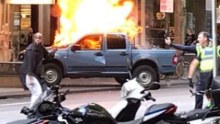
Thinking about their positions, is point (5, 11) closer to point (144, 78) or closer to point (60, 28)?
point (60, 28)

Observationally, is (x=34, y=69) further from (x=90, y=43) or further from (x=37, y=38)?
(x=90, y=43)

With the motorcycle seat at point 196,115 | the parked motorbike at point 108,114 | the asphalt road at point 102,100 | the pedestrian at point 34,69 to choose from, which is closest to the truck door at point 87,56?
the asphalt road at point 102,100

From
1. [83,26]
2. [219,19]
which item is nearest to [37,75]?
[219,19]

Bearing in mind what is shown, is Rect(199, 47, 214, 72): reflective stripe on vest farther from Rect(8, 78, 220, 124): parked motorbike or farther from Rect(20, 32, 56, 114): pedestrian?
Rect(8, 78, 220, 124): parked motorbike

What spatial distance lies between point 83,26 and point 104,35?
3.15 m

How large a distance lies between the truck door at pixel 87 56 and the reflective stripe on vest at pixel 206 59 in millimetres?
8453

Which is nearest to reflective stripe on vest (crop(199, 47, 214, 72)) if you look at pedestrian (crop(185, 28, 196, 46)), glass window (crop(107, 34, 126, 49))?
glass window (crop(107, 34, 126, 49))

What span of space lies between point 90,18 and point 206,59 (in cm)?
1197

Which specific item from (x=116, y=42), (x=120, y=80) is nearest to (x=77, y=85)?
(x=120, y=80)

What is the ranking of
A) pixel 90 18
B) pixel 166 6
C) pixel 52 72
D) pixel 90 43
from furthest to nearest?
pixel 166 6, pixel 90 18, pixel 90 43, pixel 52 72

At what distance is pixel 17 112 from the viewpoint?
13703 mm

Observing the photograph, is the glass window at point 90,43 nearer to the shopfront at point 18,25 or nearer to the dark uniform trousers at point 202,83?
the shopfront at point 18,25

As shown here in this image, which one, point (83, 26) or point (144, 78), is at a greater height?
point (83, 26)

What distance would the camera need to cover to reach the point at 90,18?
22.6m
